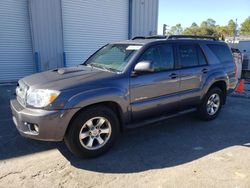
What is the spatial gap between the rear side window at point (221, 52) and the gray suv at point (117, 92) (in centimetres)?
5

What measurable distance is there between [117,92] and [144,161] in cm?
111

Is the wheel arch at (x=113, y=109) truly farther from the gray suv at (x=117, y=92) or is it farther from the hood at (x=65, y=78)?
the hood at (x=65, y=78)

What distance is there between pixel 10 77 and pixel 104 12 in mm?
5348

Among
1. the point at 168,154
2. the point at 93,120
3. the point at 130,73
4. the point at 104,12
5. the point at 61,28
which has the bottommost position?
the point at 168,154

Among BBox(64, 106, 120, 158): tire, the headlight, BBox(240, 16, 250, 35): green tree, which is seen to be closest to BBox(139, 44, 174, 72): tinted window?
BBox(64, 106, 120, 158): tire

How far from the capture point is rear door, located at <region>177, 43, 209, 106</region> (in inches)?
191

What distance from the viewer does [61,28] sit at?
428 inches

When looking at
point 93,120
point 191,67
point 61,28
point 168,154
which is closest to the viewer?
point 93,120

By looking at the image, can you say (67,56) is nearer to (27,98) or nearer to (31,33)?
(31,33)

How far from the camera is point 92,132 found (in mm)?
3785

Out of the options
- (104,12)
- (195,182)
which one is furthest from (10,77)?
(195,182)

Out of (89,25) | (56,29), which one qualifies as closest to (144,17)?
(89,25)

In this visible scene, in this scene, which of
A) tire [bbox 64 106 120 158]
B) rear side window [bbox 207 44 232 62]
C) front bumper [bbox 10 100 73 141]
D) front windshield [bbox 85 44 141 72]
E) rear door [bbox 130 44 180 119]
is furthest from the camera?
rear side window [bbox 207 44 232 62]

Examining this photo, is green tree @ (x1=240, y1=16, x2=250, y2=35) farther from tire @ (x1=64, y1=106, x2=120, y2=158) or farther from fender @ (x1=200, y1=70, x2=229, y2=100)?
tire @ (x1=64, y1=106, x2=120, y2=158)
